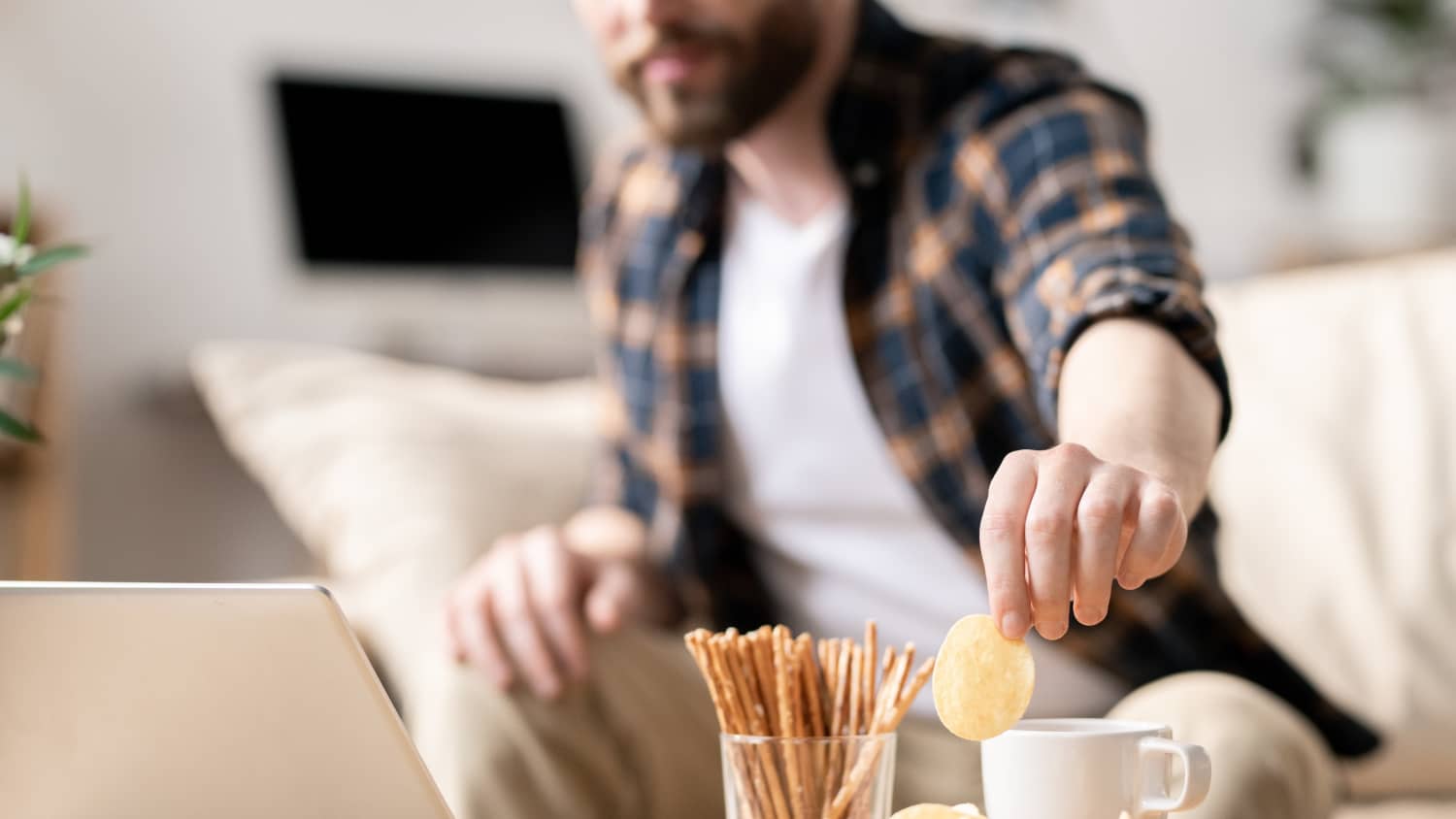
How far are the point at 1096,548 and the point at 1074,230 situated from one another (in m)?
0.47

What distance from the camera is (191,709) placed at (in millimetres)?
515

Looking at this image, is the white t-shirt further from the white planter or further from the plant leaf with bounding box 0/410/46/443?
the white planter

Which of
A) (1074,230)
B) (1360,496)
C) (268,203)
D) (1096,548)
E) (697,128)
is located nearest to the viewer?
(1096,548)

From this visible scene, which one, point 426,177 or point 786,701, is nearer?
point 786,701

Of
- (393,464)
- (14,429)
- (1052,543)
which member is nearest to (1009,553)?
(1052,543)

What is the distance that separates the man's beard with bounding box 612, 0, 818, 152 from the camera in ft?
3.63

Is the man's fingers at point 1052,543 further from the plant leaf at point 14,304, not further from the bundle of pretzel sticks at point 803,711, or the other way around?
the plant leaf at point 14,304

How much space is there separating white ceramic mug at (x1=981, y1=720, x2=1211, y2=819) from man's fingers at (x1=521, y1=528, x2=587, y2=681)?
0.53 meters

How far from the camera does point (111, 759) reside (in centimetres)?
51

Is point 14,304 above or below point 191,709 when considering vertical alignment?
above

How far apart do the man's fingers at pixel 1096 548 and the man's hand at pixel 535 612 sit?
59cm

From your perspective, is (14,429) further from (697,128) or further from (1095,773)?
(697,128)

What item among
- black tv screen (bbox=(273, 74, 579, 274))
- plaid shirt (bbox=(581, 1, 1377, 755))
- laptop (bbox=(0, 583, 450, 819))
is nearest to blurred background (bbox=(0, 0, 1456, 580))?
black tv screen (bbox=(273, 74, 579, 274))

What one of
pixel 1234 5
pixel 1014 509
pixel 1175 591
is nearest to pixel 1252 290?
pixel 1175 591
